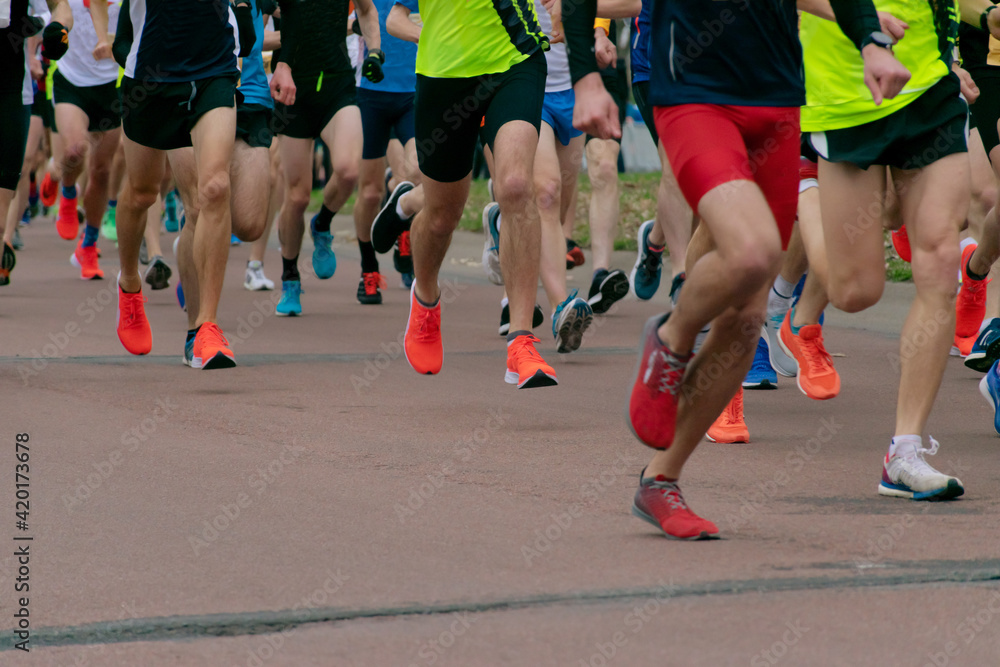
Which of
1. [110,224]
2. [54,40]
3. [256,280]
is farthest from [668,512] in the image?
[110,224]

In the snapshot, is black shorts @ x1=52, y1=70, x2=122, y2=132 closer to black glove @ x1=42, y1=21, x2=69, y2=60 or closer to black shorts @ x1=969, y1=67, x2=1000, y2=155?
black glove @ x1=42, y1=21, x2=69, y2=60

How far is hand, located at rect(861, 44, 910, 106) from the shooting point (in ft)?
12.9

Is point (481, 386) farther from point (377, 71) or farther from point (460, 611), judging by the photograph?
point (460, 611)

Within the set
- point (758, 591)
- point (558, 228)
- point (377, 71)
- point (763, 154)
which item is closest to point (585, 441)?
point (763, 154)

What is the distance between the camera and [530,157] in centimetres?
602

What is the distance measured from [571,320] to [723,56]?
310 cm

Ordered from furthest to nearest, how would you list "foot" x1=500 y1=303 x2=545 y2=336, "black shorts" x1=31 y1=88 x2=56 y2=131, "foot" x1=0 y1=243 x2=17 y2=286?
1. "black shorts" x1=31 y1=88 x2=56 y2=131
2. "foot" x1=0 y1=243 x2=17 y2=286
3. "foot" x1=500 y1=303 x2=545 y2=336

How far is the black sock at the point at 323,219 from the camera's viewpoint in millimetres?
10594

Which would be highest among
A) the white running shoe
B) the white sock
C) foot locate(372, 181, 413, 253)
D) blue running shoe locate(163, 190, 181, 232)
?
the white sock

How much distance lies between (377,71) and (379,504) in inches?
180

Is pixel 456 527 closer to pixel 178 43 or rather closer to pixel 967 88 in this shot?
pixel 967 88

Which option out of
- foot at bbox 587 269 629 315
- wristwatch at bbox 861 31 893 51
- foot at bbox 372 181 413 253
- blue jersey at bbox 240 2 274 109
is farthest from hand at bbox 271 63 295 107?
wristwatch at bbox 861 31 893 51

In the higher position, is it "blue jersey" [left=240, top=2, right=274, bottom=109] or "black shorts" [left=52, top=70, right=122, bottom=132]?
"blue jersey" [left=240, top=2, right=274, bottom=109]

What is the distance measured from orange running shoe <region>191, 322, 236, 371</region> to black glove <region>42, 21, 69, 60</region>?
150 centimetres
